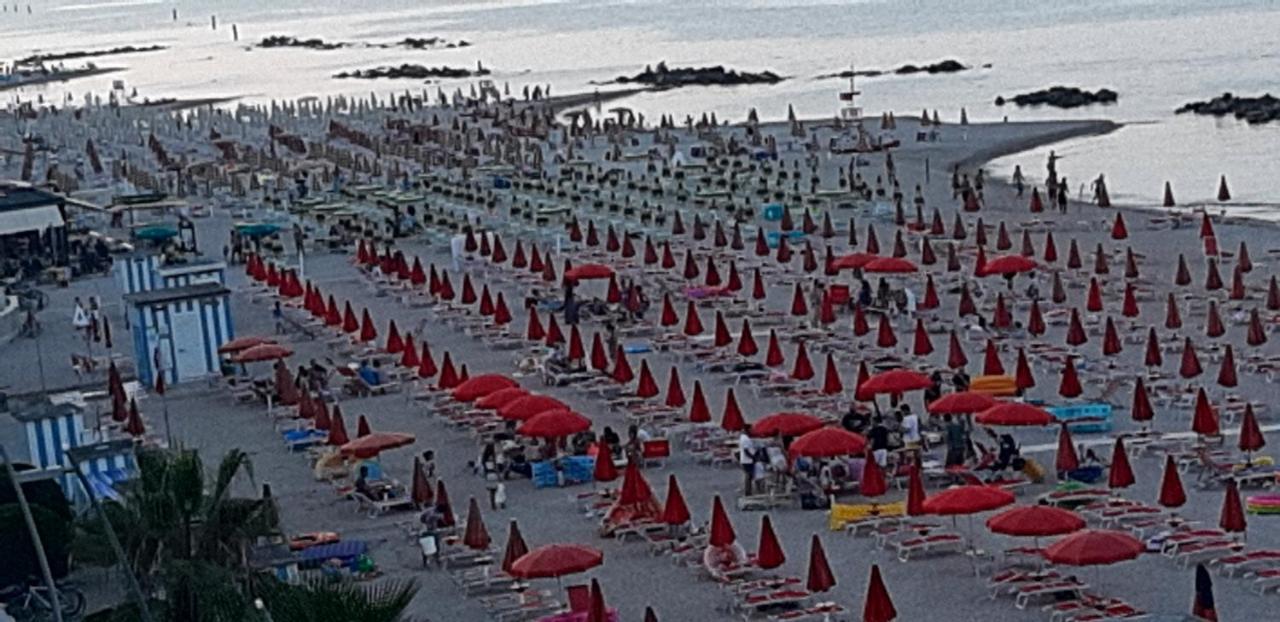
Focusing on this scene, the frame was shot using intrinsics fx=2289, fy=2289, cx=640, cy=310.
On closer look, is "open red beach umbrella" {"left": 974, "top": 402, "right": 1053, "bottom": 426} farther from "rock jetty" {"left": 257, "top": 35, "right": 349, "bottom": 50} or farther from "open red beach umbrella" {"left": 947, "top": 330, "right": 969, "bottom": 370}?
"rock jetty" {"left": 257, "top": 35, "right": 349, "bottom": 50}

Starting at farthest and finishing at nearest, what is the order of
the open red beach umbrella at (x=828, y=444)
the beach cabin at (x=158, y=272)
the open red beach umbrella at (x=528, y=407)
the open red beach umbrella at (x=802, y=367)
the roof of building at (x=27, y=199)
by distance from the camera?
the roof of building at (x=27, y=199) < the beach cabin at (x=158, y=272) < the open red beach umbrella at (x=802, y=367) < the open red beach umbrella at (x=528, y=407) < the open red beach umbrella at (x=828, y=444)

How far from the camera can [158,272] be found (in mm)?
35844

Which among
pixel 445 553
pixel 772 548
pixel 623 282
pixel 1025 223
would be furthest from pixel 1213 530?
pixel 1025 223

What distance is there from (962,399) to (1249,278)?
13.1m

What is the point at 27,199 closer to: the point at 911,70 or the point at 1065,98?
the point at 1065,98

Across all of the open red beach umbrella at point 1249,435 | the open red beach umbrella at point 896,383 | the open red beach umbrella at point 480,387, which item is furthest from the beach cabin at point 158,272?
the open red beach umbrella at point 1249,435

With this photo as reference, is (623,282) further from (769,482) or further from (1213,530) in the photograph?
(1213,530)

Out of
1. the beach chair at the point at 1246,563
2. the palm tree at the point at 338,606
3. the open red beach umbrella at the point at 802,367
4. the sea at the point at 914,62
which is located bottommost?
the sea at the point at 914,62

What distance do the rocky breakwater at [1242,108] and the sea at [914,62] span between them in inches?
27.7

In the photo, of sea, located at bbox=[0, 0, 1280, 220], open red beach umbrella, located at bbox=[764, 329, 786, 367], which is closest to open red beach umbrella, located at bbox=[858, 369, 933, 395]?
open red beach umbrella, located at bbox=[764, 329, 786, 367]

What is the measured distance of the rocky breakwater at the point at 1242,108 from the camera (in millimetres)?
71312

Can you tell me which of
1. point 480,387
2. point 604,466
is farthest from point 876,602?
point 480,387

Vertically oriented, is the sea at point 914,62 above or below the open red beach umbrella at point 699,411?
below

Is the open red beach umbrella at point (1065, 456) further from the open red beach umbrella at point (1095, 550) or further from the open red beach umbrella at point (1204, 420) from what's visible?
the open red beach umbrella at point (1095, 550)
